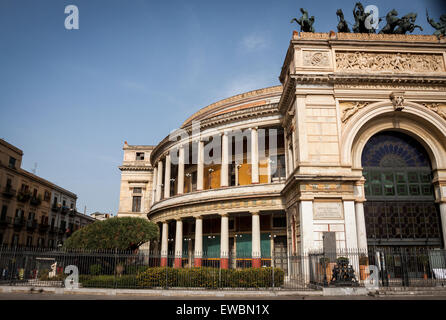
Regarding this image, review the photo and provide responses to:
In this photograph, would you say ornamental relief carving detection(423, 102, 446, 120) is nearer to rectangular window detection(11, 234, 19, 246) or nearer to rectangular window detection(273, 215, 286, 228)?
rectangular window detection(273, 215, 286, 228)

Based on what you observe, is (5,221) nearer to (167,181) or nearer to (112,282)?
(167,181)

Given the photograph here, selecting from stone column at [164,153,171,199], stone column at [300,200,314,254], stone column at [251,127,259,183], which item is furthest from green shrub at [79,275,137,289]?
stone column at [164,153,171,199]

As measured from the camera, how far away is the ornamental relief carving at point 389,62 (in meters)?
22.2

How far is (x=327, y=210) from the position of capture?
65.1 feet

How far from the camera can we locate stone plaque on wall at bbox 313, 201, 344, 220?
19.7m

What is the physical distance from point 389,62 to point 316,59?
479cm

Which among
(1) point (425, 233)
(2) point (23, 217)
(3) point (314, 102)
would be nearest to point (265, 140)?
(3) point (314, 102)

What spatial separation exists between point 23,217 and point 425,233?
150 ft

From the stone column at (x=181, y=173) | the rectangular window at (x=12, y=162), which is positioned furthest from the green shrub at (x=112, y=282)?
the rectangular window at (x=12, y=162)

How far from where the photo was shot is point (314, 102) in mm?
21609

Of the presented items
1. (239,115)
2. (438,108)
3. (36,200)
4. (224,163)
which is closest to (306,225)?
(224,163)

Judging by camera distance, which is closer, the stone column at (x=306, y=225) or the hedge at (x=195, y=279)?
the hedge at (x=195, y=279)

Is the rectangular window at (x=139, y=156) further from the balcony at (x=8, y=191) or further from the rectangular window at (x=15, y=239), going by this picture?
the rectangular window at (x=15, y=239)

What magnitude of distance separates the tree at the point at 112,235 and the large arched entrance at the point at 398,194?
15.4 meters
